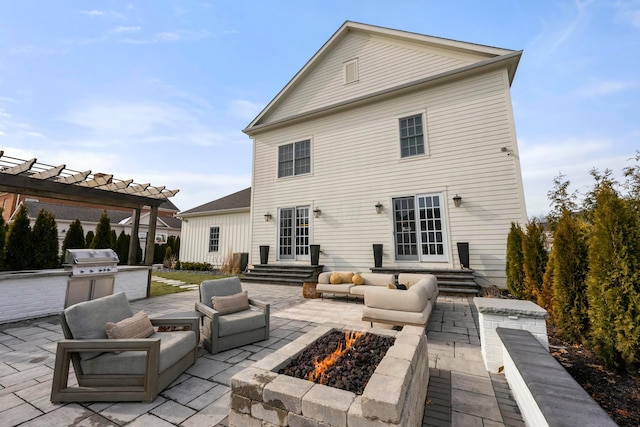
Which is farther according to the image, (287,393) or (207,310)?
(207,310)

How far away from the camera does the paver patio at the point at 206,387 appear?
2109 millimetres

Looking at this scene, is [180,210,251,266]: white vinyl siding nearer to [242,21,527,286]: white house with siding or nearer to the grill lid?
[242,21,527,286]: white house with siding

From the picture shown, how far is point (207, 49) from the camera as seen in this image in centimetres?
812

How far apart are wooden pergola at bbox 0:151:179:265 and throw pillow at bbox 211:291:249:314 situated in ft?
18.2

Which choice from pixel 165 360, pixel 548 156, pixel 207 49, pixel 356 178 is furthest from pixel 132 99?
pixel 548 156

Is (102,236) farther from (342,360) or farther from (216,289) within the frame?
(342,360)

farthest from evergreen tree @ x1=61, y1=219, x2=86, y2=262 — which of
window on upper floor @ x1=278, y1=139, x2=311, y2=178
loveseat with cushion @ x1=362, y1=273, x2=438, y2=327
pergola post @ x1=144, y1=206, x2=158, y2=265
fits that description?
loveseat with cushion @ x1=362, y1=273, x2=438, y2=327

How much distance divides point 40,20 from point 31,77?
2416mm

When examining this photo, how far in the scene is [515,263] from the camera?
6059 mm

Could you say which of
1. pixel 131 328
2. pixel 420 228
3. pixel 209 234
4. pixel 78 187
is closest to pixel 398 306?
pixel 131 328

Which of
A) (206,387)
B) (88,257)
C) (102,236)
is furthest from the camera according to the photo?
(102,236)

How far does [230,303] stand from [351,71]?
9.63 m

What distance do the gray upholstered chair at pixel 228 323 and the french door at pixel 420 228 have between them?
5.62 m

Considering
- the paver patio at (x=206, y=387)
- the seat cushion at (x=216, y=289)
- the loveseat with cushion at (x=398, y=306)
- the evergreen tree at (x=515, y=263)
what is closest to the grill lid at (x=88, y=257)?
the paver patio at (x=206, y=387)
